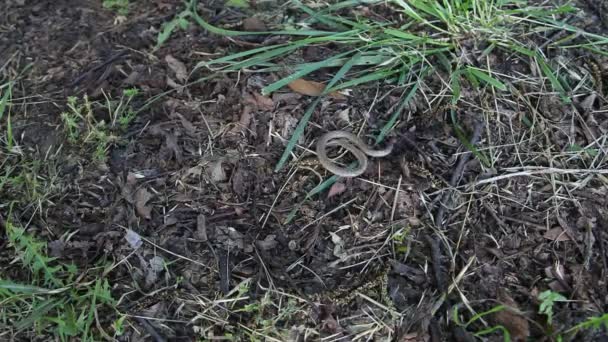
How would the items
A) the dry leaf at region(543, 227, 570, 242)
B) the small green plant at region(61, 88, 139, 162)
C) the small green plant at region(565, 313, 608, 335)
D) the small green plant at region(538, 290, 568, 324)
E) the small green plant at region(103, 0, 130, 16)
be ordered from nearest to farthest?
the small green plant at region(565, 313, 608, 335) < the small green plant at region(538, 290, 568, 324) < the dry leaf at region(543, 227, 570, 242) < the small green plant at region(61, 88, 139, 162) < the small green plant at region(103, 0, 130, 16)

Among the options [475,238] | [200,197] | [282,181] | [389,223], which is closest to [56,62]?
[200,197]

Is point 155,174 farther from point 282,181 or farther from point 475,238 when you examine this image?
point 475,238

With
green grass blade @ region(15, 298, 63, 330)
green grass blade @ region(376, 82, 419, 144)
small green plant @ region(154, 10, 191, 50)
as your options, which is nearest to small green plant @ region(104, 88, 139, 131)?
small green plant @ region(154, 10, 191, 50)

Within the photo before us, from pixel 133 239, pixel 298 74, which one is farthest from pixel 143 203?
pixel 298 74

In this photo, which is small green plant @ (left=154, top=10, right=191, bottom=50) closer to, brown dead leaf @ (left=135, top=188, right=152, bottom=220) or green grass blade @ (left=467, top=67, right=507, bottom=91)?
brown dead leaf @ (left=135, top=188, right=152, bottom=220)

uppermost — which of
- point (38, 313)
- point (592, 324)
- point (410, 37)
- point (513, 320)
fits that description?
point (410, 37)

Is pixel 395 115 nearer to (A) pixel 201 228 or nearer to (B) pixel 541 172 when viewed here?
(B) pixel 541 172
